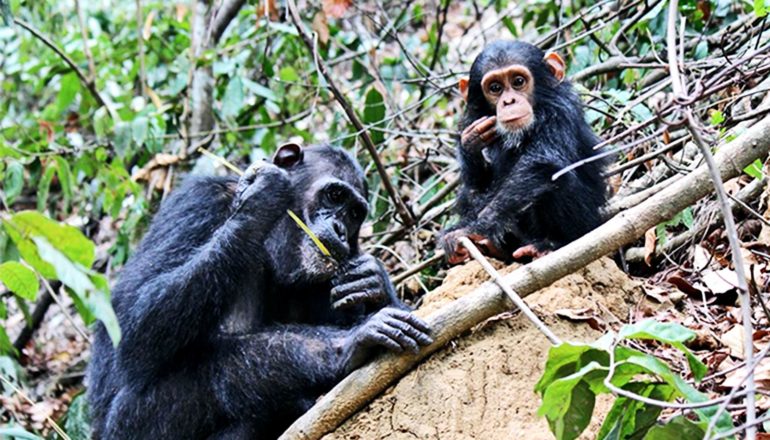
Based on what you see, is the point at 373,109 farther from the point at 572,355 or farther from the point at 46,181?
the point at 572,355

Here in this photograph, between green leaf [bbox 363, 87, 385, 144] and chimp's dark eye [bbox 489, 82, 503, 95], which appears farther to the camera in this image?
green leaf [bbox 363, 87, 385, 144]

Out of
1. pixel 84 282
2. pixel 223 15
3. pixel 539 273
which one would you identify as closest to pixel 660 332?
pixel 539 273

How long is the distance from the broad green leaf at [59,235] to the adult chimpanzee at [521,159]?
294 centimetres

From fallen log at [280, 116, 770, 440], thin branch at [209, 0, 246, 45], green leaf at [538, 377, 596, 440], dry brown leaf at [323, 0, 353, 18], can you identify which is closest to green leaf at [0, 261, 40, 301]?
fallen log at [280, 116, 770, 440]

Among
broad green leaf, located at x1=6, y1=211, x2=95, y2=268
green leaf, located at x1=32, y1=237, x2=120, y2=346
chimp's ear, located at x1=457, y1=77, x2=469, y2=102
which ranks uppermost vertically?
broad green leaf, located at x1=6, y1=211, x2=95, y2=268

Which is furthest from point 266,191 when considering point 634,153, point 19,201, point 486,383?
point 19,201

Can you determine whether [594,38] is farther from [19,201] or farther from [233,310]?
[19,201]

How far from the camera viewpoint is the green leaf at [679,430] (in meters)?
2.77

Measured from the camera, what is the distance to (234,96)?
7656 millimetres

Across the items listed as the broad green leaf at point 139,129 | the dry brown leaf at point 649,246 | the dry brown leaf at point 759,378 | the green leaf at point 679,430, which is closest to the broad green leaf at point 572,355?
the green leaf at point 679,430

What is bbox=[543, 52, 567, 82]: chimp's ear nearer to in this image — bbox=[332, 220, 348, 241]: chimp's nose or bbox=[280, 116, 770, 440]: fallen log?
bbox=[332, 220, 348, 241]: chimp's nose

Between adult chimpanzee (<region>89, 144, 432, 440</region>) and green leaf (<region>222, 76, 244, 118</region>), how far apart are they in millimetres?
2882

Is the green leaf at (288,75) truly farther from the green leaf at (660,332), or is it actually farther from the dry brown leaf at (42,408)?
the green leaf at (660,332)

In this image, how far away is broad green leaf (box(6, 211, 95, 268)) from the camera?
208 centimetres
